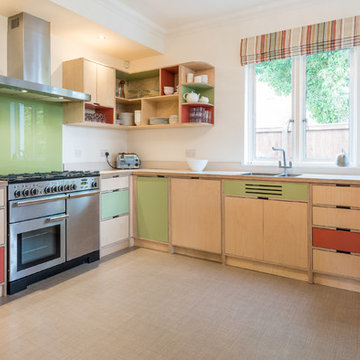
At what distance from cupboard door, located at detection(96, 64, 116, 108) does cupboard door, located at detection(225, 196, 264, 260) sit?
71.5 inches

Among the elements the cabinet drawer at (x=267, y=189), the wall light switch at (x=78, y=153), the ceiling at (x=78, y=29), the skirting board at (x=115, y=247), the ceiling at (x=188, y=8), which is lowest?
the skirting board at (x=115, y=247)

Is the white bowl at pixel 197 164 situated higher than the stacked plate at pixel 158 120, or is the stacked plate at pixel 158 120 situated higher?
the stacked plate at pixel 158 120

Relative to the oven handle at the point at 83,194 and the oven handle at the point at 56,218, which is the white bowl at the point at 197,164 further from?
the oven handle at the point at 56,218

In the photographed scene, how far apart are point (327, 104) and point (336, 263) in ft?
5.23

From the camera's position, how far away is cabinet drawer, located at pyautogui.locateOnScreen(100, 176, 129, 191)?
11.0 ft

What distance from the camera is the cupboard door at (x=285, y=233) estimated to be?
2.72m

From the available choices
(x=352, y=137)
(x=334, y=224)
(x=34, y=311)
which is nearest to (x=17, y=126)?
(x=34, y=311)

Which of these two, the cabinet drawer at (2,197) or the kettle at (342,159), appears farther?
the kettle at (342,159)

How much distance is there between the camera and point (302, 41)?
3.17 meters

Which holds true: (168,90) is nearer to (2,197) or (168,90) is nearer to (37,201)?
(37,201)

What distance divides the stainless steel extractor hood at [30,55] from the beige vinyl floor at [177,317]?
169cm

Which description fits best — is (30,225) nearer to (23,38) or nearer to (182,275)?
(182,275)

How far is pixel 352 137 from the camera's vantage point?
312cm

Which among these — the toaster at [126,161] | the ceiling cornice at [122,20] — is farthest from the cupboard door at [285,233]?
the ceiling cornice at [122,20]
